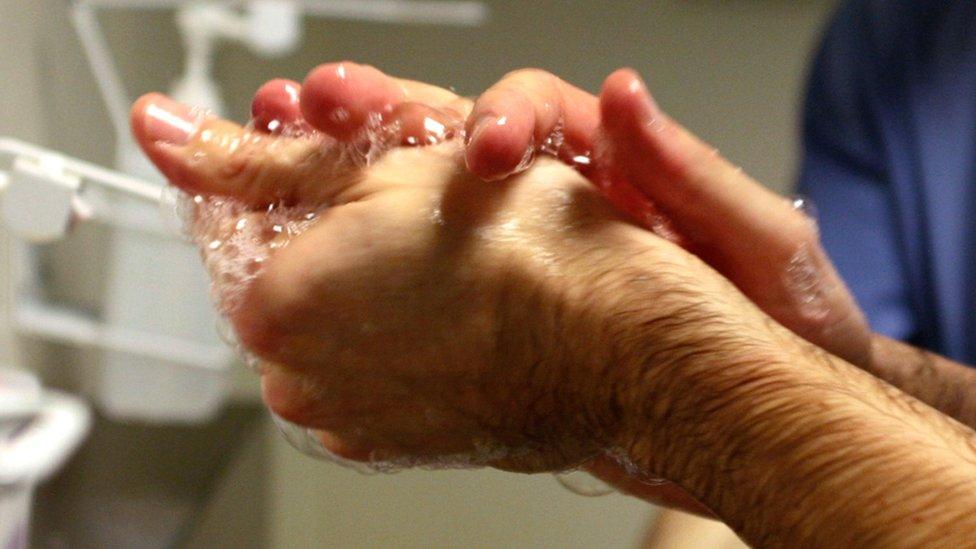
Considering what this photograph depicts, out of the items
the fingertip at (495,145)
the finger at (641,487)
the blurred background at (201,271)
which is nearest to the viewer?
the fingertip at (495,145)

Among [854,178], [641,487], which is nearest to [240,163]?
[641,487]

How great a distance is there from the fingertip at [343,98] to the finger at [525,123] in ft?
0.17

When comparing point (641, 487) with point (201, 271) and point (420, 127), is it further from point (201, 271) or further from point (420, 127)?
point (201, 271)

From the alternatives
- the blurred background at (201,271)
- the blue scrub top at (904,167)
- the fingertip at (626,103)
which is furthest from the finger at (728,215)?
the blue scrub top at (904,167)

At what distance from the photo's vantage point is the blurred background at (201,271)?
0.80 m

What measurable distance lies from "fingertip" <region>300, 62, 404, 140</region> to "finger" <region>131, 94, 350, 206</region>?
2 cm

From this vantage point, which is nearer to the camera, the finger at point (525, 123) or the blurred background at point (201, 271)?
the finger at point (525, 123)

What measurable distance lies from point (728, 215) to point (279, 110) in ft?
0.69

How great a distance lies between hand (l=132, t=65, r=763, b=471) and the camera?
14.3 inches

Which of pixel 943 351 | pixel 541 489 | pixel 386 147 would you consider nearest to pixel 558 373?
pixel 386 147

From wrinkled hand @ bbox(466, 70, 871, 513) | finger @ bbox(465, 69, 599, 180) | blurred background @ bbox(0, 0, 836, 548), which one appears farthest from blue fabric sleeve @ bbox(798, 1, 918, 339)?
finger @ bbox(465, 69, 599, 180)

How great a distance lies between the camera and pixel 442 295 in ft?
1.24

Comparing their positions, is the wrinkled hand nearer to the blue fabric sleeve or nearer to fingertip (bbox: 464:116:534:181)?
fingertip (bbox: 464:116:534:181)

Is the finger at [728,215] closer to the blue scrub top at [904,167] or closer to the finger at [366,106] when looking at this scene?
the finger at [366,106]
